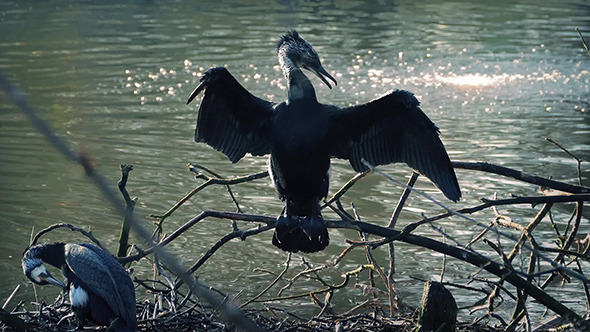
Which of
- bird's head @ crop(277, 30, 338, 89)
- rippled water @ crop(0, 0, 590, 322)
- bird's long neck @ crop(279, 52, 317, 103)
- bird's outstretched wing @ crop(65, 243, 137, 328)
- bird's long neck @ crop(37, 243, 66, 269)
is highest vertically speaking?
bird's head @ crop(277, 30, 338, 89)

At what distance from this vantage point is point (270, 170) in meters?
4.09

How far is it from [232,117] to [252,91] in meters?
7.70

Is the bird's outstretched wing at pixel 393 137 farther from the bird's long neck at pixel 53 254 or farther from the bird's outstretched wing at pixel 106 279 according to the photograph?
the bird's long neck at pixel 53 254

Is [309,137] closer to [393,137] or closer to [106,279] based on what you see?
[393,137]

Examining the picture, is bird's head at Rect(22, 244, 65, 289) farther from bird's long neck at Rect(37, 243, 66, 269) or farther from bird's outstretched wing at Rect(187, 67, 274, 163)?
bird's outstretched wing at Rect(187, 67, 274, 163)

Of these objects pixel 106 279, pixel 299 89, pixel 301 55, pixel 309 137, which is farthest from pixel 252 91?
pixel 106 279

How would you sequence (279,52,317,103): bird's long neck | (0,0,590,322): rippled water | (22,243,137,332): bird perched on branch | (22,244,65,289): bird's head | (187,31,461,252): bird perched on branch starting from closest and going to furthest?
(22,243,137,332): bird perched on branch → (187,31,461,252): bird perched on branch → (279,52,317,103): bird's long neck → (22,244,65,289): bird's head → (0,0,590,322): rippled water

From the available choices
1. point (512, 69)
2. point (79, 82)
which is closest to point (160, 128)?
point (79, 82)

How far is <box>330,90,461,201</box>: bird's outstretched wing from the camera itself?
3963 mm

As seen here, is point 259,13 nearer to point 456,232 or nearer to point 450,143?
point 450,143

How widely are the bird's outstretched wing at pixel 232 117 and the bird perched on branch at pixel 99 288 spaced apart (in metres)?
0.78

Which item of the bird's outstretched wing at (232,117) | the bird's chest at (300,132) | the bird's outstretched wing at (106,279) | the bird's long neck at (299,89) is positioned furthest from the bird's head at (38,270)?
the bird's long neck at (299,89)

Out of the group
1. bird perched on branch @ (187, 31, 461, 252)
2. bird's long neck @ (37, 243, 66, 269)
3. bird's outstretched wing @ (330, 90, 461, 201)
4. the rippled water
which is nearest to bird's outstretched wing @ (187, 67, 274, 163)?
bird perched on branch @ (187, 31, 461, 252)

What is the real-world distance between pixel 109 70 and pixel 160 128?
12.5 ft
